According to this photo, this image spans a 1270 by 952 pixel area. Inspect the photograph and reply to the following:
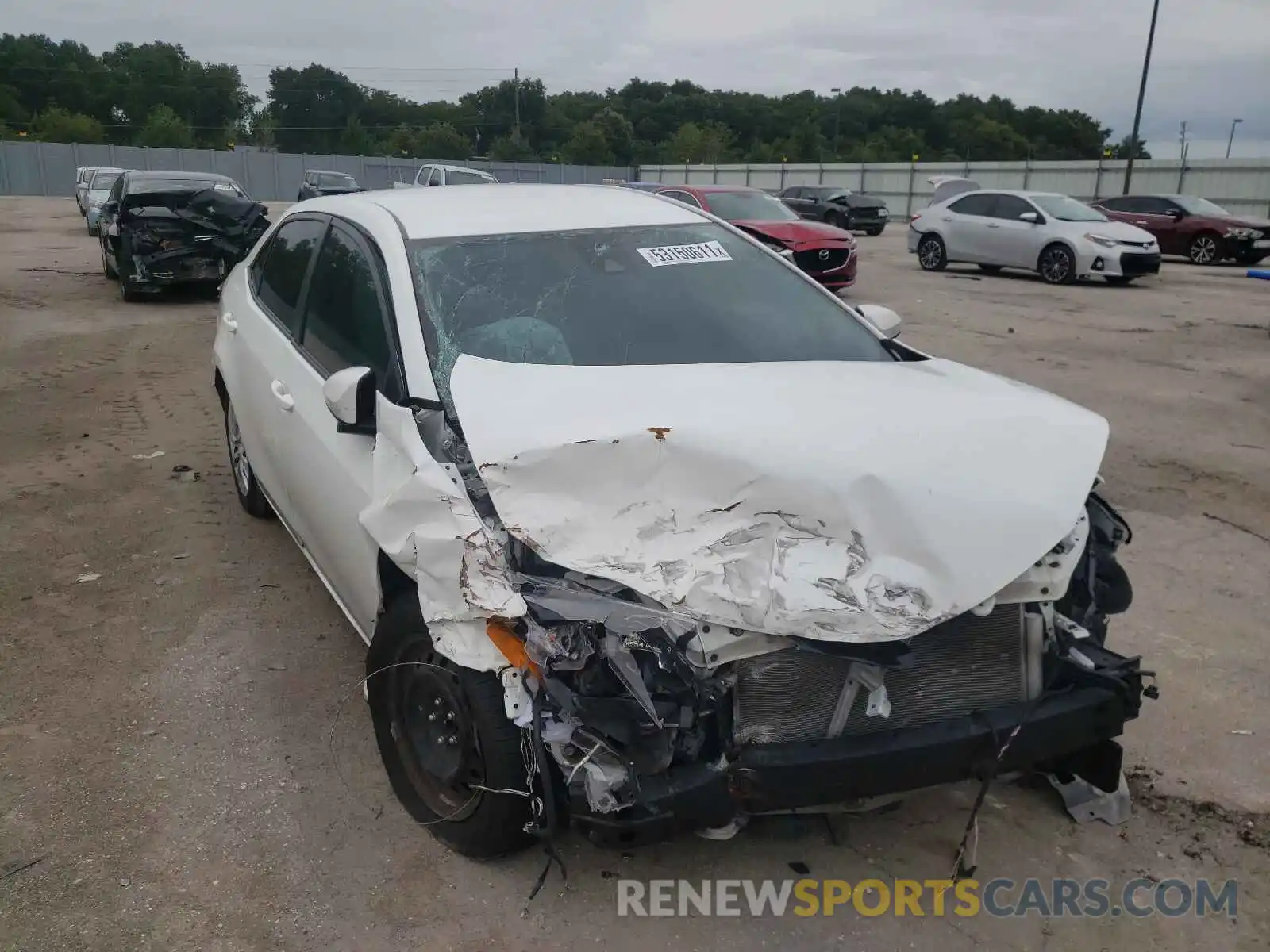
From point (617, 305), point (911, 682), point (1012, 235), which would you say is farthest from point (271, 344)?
point (1012, 235)

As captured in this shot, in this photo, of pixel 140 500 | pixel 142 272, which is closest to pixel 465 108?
pixel 142 272

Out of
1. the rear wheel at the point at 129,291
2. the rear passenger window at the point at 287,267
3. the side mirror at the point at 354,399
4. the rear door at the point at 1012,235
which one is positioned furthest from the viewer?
the rear door at the point at 1012,235

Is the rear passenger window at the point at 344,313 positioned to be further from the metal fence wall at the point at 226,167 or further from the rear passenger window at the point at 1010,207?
the metal fence wall at the point at 226,167

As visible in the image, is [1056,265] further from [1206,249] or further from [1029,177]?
[1029,177]

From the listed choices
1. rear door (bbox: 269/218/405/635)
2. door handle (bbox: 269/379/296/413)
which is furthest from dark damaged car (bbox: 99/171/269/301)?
rear door (bbox: 269/218/405/635)

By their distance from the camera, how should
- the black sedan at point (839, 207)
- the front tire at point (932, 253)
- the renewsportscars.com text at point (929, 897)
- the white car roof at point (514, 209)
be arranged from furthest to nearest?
the black sedan at point (839, 207) → the front tire at point (932, 253) → the white car roof at point (514, 209) → the renewsportscars.com text at point (929, 897)

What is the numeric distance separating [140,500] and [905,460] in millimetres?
4888

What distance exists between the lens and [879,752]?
242 cm

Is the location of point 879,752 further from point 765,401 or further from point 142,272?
point 142,272

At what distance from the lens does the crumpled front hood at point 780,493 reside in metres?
2.32

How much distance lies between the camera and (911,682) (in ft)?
8.28

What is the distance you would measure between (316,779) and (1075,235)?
16.5 m

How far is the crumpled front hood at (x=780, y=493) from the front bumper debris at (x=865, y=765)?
348 millimetres

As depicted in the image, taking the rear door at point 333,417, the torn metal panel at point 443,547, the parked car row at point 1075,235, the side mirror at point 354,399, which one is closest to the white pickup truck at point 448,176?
the parked car row at point 1075,235
